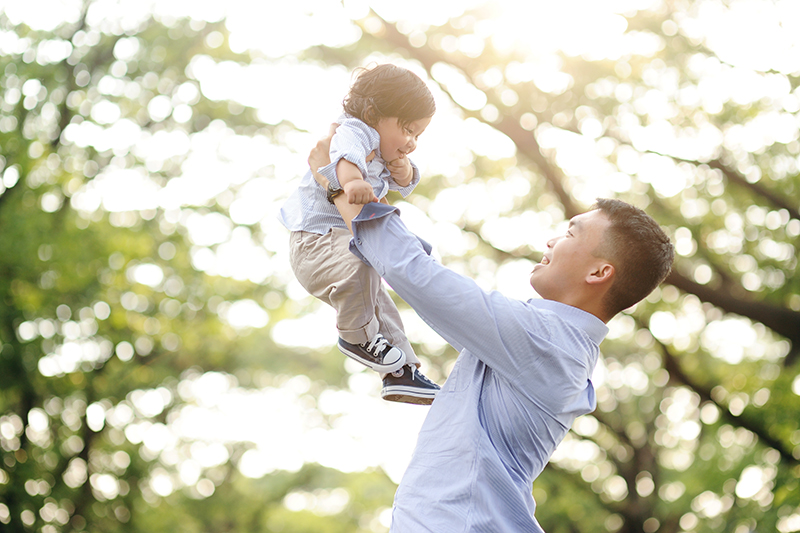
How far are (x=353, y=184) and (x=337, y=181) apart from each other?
120mm

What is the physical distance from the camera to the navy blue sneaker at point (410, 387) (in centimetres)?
221

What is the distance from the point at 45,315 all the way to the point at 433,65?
657 cm

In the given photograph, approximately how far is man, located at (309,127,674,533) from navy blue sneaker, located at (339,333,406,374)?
311 mm

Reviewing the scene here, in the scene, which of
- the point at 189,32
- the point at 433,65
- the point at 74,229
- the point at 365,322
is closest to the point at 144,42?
the point at 189,32

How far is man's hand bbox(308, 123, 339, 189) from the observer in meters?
1.97

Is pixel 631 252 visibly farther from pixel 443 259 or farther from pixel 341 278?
pixel 443 259

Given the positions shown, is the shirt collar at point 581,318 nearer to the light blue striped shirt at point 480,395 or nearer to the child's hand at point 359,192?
the light blue striped shirt at point 480,395

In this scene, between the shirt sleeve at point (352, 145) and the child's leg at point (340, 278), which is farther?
the child's leg at point (340, 278)

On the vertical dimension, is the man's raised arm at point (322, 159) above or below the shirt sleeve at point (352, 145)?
below

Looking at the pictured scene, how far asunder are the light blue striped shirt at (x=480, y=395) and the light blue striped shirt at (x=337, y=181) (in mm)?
199

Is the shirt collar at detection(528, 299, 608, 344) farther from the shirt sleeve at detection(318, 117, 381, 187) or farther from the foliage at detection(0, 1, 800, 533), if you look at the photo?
the foliage at detection(0, 1, 800, 533)

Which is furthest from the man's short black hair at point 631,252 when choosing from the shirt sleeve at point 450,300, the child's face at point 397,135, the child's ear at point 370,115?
the child's ear at point 370,115

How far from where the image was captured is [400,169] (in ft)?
7.02

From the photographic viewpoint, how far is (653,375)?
48.2 ft
